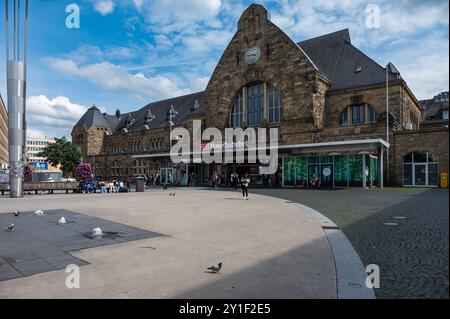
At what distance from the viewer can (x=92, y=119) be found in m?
74.4

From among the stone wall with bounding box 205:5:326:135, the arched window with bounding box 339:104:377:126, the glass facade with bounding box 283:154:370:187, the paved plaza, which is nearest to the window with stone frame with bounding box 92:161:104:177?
the stone wall with bounding box 205:5:326:135

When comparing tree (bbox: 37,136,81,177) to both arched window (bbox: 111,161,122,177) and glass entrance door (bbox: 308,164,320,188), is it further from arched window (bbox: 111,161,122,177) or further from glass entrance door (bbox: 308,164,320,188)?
glass entrance door (bbox: 308,164,320,188)

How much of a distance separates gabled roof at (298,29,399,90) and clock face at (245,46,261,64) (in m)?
7.48

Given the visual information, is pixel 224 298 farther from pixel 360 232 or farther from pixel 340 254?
pixel 360 232

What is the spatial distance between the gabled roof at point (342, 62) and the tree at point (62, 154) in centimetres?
3930

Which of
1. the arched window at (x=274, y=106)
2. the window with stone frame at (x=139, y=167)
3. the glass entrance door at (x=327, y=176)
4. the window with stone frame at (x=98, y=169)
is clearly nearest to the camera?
the glass entrance door at (x=327, y=176)

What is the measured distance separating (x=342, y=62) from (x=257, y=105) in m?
11.0

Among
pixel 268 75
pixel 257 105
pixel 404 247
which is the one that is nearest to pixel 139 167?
pixel 257 105

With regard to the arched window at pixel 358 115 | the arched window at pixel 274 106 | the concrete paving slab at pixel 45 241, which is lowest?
the concrete paving slab at pixel 45 241

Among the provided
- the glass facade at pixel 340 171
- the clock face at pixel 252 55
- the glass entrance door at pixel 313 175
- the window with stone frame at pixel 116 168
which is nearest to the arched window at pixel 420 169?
the glass facade at pixel 340 171

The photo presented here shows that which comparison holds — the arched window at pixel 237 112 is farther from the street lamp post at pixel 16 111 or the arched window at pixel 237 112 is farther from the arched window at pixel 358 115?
the street lamp post at pixel 16 111

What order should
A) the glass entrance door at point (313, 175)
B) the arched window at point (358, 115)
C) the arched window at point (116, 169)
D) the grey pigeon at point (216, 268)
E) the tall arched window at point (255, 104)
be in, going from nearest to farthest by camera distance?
the grey pigeon at point (216, 268) → the glass entrance door at point (313, 175) → the arched window at point (358, 115) → the tall arched window at point (255, 104) → the arched window at point (116, 169)

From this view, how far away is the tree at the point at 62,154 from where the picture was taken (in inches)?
2154

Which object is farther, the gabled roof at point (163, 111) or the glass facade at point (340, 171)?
the gabled roof at point (163, 111)
